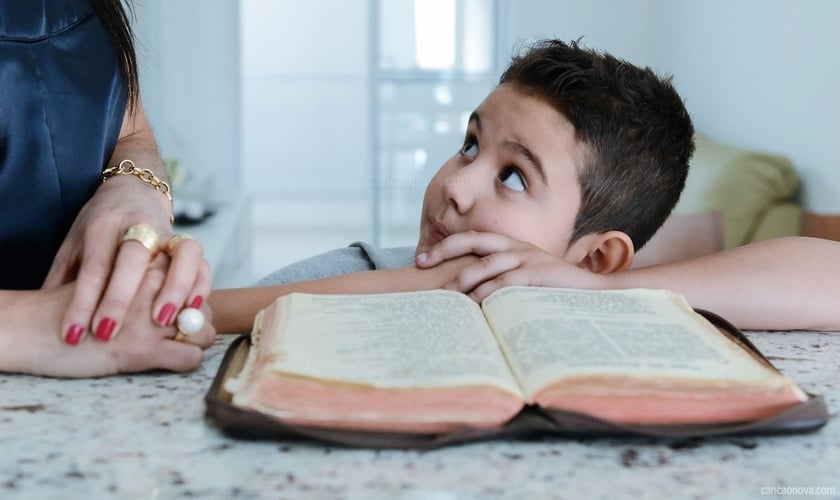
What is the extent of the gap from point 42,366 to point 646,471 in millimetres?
457

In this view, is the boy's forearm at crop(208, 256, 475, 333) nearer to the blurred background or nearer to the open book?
the open book

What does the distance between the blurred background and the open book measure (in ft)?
6.23

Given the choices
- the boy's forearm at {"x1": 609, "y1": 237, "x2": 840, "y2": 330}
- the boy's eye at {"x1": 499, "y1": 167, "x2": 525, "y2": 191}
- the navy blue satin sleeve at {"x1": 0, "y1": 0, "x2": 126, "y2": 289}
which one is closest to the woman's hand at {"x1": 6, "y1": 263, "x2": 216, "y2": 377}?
the navy blue satin sleeve at {"x1": 0, "y1": 0, "x2": 126, "y2": 289}

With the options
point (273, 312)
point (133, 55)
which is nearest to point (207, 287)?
point (273, 312)

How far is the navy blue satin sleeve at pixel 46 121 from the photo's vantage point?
100 cm

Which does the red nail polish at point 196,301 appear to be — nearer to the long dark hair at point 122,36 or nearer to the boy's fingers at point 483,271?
the boy's fingers at point 483,271

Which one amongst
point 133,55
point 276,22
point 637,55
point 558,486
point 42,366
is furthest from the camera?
point 276,22

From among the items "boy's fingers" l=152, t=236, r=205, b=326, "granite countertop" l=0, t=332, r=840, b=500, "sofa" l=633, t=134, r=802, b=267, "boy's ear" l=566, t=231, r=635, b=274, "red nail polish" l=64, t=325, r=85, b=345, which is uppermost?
"boy's fingers" l=152, t=236, r=205, b=326

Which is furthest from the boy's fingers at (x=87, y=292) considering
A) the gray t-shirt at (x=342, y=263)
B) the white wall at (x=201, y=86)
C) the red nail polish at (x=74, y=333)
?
the white wall at (x=201, y=86)

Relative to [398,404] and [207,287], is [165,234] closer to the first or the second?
[207,287]

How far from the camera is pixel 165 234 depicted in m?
0.78

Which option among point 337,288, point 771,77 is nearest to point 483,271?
point 337,288

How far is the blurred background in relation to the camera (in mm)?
3045

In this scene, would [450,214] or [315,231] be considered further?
[315,231]
